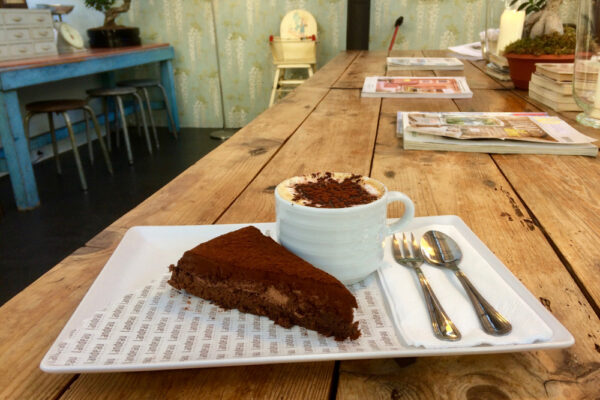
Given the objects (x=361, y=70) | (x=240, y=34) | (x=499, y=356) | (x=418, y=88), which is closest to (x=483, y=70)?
(x=361, y=70)

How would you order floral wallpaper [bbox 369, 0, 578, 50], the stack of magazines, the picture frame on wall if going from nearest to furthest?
the stack of magazines, the picture frame on wall, floral wallpaper [bbox 369, 0, 578, 50]

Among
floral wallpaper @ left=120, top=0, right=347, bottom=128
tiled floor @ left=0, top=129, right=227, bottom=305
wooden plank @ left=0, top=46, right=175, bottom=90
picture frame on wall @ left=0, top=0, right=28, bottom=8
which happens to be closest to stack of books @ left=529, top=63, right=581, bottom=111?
tiled floor @ left=0, top=129, right=227, bottom=305

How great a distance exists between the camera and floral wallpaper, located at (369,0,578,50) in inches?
152

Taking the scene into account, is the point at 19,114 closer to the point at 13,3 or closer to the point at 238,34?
the point at 13,3

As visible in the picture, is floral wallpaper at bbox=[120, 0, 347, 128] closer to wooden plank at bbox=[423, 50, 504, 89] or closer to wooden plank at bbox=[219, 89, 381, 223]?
wooden plank at bbox=[423, 50, 504, 89]

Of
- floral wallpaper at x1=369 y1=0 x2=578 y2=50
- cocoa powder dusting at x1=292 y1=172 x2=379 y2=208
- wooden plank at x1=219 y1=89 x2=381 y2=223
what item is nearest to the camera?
cocoa powder dusting at x1=292 y1=172 x2=379 y2=208

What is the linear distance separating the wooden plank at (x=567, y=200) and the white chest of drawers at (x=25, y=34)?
9.38ft

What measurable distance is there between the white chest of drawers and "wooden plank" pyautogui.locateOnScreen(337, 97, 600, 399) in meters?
2.78

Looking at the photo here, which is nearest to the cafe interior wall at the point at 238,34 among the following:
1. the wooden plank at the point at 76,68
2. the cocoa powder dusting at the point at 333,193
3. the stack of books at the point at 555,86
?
the wooden plank at the point at 76,68

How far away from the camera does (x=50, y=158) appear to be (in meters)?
3.48

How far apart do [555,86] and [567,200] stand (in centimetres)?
66

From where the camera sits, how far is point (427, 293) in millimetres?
427

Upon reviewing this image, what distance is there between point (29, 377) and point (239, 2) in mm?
4159

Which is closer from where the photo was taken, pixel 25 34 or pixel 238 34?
pixel 25 34
